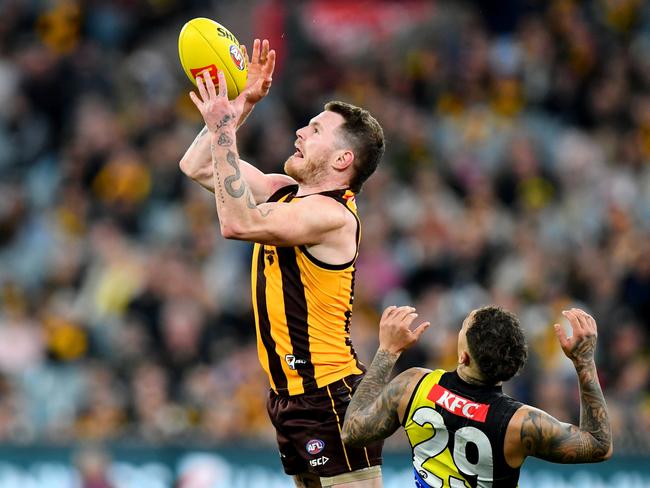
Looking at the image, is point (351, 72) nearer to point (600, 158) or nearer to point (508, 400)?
point (600, 158)

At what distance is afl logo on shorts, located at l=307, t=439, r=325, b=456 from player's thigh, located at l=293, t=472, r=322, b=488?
0.64 feet

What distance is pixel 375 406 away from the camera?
6.14m

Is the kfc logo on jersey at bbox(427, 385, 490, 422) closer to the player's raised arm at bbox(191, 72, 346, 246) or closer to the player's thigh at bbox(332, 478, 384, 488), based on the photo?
the player's thigh at bbox(332, 478, 384, 488)

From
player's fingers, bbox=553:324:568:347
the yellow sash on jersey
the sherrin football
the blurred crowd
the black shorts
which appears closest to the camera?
player's fingers, bbox=553:324:568:347

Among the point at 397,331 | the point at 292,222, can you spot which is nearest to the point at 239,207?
the point at 292,222

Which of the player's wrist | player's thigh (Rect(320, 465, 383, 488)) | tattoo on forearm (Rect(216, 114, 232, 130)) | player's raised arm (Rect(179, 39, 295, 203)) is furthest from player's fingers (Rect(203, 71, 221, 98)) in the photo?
player's thigh (Rect(320, 465, 383, 488))

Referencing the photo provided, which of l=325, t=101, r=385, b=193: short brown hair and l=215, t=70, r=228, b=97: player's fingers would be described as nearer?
l=215, t=70, r=228, b=97: player's fingers

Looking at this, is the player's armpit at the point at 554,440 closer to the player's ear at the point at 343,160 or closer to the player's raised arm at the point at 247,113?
the player's ear at the point at 343,160

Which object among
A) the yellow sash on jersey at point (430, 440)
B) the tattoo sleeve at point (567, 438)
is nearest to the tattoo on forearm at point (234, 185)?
the yellow sash on jersey at point (430, 440)

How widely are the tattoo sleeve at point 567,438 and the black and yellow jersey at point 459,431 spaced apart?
11cm

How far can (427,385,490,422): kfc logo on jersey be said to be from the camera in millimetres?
5953

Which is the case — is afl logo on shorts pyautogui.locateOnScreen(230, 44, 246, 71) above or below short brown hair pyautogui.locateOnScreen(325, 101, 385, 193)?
above

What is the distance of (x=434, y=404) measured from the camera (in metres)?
6.03

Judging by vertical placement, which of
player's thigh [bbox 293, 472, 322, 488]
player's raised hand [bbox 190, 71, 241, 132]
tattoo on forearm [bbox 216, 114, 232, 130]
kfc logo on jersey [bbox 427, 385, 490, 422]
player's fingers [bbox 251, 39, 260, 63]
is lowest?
player's thigh [bbox 293, 472, 322, 488]
